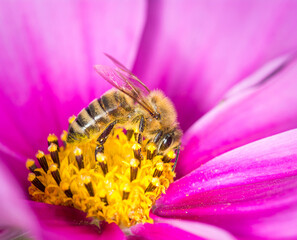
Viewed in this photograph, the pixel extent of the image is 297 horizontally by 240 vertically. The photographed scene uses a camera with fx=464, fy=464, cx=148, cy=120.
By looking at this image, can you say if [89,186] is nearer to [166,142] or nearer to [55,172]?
[55,172]

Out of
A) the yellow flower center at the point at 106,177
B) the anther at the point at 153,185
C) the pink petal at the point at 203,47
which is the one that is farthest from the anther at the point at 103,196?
the pink petal at the point at 203,47

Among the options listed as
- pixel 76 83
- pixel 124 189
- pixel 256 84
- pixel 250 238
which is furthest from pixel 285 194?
pixel 76 83

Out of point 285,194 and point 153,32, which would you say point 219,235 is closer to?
point 285,194

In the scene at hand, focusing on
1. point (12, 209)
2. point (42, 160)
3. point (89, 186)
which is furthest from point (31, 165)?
point (12, 209)

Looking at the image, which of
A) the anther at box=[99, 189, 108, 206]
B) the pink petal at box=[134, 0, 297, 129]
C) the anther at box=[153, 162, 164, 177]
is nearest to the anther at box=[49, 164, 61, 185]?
the anther at box=[99, 189, 108, 206]

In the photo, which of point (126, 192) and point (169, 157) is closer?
point (126, 192)

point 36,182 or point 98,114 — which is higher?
point 98,114

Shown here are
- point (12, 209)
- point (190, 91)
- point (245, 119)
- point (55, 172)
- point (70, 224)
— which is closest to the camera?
point (12, 209)
